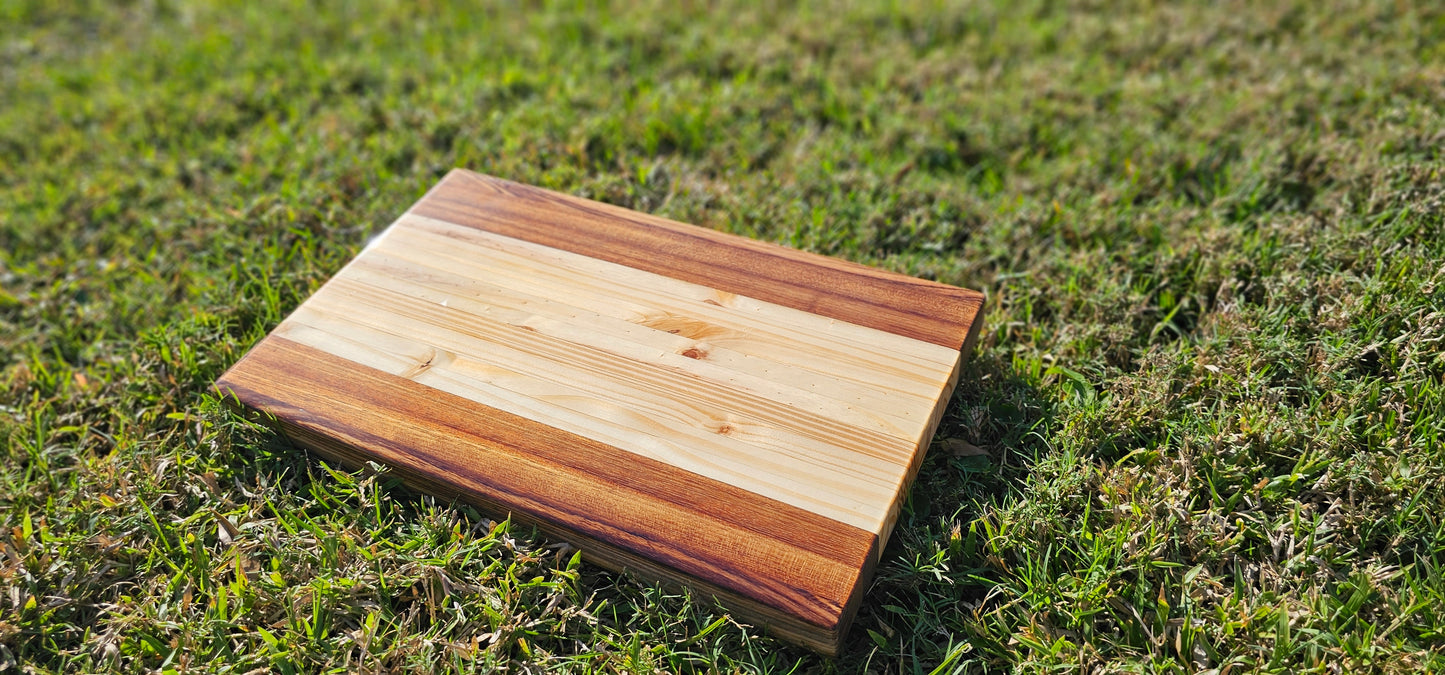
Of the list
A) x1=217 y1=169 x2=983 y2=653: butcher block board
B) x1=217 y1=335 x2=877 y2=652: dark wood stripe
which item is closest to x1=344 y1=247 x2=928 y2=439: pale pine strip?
x1=217 y1=169 x2=983 y2=653: butcher block board

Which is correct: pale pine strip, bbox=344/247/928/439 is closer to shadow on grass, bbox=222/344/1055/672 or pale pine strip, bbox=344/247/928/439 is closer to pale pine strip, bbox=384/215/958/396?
pale pine strip, bbox=384/215/958/396

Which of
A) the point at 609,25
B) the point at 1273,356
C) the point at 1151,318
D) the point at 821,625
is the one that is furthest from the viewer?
the point at 609,25

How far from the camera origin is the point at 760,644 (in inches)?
73.2

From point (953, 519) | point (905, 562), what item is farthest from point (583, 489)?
point (953, 519)

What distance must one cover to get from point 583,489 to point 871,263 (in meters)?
1.33

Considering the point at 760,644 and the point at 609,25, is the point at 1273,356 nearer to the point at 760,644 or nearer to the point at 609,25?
the point at 760,644

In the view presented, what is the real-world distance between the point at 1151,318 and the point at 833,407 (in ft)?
3.77

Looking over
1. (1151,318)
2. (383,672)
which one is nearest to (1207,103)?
(1151,318)

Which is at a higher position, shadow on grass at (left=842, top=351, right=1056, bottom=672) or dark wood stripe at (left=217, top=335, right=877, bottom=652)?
dark wood stripe at (left=217, top=335, right=877, bottom=652)

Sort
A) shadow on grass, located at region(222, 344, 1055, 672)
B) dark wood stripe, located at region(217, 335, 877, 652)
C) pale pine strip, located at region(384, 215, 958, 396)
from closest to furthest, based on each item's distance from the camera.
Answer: dark wood stripe, located at region(217, 335, 877, 652), shadow on grass, located at region(222, 344, 1055, 672), pale pine strip, located at region(384, 215, 958, 396)

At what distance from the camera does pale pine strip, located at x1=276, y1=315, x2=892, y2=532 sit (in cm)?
181

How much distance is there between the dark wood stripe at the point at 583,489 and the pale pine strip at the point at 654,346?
26 centimetres

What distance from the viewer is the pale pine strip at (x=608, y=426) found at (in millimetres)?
1812

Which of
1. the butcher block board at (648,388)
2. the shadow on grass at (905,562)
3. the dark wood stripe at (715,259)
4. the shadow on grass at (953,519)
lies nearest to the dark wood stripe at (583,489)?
the butcher block board at (648,388)
